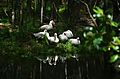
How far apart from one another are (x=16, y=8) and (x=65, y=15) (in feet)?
5.42

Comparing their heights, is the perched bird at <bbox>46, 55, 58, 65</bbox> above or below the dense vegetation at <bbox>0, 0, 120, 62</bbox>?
below

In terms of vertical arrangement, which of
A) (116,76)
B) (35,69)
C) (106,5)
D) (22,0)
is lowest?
(35,69)

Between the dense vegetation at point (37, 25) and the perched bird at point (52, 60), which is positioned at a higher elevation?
the dense vegetation at point (37, 25)

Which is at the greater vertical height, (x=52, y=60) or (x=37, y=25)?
(x=37, y=25)

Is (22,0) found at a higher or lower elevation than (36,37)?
higher

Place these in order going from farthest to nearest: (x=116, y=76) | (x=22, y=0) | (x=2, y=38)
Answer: (x=22, y=0)
(x=2, y=38)
(x=116, y=76)

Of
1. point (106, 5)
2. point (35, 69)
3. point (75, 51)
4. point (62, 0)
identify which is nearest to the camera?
point (106, 5)

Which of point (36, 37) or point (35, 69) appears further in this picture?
point (36, 37)

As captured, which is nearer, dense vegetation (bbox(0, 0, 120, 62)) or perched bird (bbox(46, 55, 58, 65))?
perched bird (bbox(46, 55, 58, 65))

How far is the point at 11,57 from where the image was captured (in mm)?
6941

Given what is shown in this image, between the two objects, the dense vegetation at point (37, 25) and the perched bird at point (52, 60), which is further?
the dense vegetation at point (37, 25)

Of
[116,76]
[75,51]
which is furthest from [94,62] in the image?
[116,76]

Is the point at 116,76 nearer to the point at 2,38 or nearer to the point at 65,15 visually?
the point at 2,38

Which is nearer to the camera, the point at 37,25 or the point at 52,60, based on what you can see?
the point at 52,60
